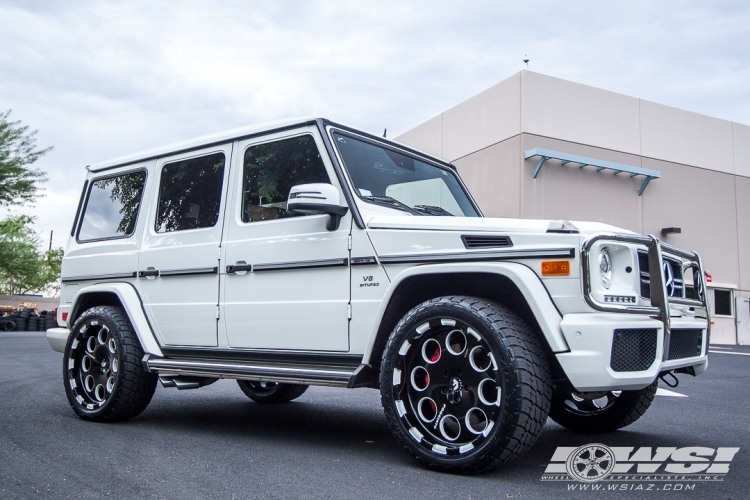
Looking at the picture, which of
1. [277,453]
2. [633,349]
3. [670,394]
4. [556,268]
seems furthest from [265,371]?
[670,394]

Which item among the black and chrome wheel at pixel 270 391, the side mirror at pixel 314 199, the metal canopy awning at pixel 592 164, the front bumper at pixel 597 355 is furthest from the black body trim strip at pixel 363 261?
the metal canopy awning at pixel 592 164

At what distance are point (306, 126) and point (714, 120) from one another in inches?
1123

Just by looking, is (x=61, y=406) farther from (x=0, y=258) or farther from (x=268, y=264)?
(x=0, y=258)

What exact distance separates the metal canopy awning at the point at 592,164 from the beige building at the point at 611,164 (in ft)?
0.14

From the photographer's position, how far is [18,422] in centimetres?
531

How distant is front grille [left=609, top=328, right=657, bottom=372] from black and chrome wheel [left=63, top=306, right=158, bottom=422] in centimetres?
360

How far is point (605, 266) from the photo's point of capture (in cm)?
366

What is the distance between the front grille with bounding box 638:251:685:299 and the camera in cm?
381

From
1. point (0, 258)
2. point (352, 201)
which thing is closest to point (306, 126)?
point (352, 201)

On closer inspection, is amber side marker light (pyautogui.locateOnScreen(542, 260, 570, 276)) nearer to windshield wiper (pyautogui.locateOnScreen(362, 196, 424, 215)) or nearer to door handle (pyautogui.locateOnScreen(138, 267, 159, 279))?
windshield wiper (pyautogui.locateOnScreen(362, 196, 424, 215))

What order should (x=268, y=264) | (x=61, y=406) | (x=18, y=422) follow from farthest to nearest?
(x=61, y=406) < (x=18, y=422) < (x=268, y=264)

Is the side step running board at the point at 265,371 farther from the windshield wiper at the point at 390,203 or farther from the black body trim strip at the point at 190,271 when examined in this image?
the windshield wiper at the point at 390,203

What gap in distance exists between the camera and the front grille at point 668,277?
150 inches

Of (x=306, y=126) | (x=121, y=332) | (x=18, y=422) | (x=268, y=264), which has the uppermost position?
(x=306, y=126)
